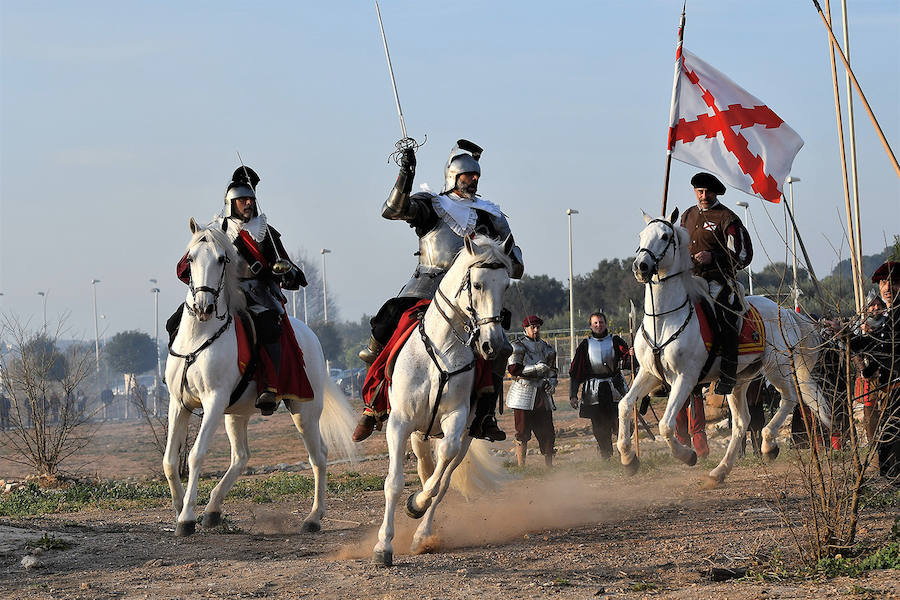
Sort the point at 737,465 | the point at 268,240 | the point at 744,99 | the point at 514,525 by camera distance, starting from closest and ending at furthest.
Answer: the point at 514,525 → the point at 268,240 → the point at 744,99 → the point at 737,465

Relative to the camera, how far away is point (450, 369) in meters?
7.93

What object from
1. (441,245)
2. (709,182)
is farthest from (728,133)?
(441,245)

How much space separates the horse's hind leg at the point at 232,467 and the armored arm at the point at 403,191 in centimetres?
258

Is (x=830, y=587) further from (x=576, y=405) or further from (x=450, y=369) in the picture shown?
(x=576, y=405)

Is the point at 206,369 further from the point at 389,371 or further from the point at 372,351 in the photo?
the point at 389,371

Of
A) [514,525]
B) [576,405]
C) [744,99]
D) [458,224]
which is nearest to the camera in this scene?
[458,224]

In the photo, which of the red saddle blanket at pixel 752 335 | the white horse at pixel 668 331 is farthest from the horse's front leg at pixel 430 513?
the red saddle blanket at pixel 752 335

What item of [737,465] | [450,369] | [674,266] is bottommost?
[737,465]

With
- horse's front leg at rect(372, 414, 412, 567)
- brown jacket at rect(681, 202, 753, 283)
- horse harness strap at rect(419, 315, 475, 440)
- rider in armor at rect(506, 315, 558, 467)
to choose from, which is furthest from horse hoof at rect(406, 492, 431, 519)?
rider in armor at rect(506, 315, 558, 467)

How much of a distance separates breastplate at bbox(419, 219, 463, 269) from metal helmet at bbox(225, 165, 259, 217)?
6.95 feet

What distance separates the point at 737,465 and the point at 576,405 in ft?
9.15

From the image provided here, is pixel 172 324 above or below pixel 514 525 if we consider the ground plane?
above

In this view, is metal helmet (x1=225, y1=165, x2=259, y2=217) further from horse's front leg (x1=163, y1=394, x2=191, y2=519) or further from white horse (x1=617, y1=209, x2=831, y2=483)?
white horse (x1=617, y1=209, x2=831, y2=483)

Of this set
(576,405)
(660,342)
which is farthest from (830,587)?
(576,405)
